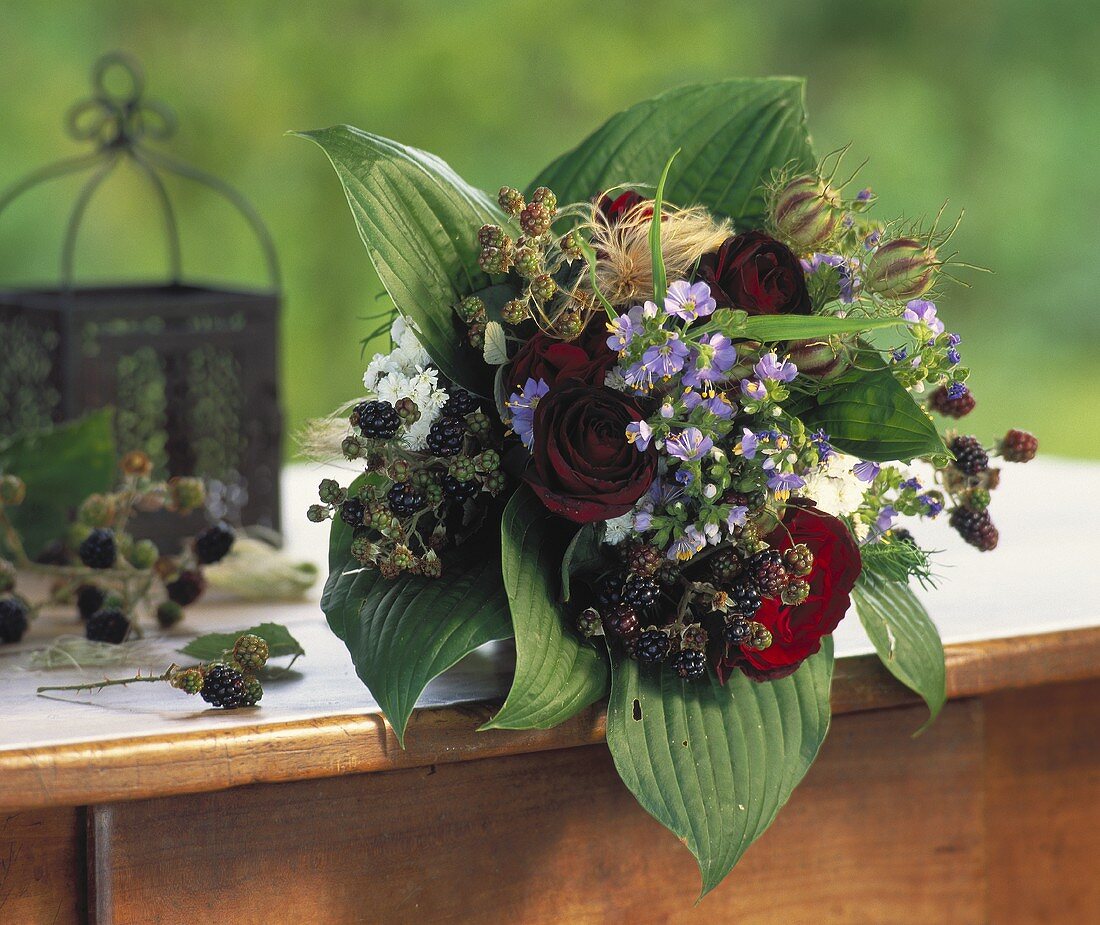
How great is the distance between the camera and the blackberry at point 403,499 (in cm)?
55

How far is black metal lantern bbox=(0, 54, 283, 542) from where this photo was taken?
880mm

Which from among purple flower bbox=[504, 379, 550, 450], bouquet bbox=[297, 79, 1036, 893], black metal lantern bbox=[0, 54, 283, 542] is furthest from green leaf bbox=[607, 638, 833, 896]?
black metal lantern bbox=[0, 54, 283, 542]

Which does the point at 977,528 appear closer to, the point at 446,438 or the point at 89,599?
the point at 446,438

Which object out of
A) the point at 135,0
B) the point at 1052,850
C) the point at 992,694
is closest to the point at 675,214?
the point at 992,694

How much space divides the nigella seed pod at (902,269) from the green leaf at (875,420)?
0.11 ft

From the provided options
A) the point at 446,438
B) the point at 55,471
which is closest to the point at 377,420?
the point at 446,438

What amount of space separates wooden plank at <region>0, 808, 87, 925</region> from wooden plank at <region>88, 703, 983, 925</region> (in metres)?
0.02

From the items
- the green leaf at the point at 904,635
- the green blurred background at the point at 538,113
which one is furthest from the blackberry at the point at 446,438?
the green blurred background at the point at 538,113

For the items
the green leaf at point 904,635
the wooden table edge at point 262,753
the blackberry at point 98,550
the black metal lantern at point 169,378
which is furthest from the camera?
the black metal lantern at point 169,378

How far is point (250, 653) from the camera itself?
1.89 feet

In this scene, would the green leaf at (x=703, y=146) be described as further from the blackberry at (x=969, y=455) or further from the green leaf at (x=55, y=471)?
the green leaf at (x=55, y=471)

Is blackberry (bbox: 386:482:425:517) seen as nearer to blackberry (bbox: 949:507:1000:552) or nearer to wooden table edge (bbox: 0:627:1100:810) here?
wooden table edge (bbox: 0:627:1100:810)

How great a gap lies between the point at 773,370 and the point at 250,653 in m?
0.25

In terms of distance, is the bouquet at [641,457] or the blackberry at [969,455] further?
the blackberry at [969,455]
